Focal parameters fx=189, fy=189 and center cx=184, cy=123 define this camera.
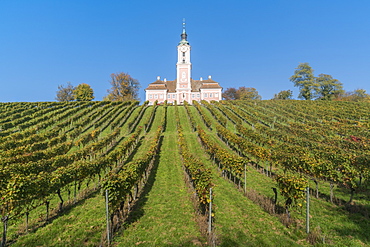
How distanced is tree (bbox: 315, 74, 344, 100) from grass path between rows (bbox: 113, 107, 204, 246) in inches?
3397

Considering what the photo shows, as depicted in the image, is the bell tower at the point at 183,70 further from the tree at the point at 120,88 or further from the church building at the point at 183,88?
the tree at the point at 120,88

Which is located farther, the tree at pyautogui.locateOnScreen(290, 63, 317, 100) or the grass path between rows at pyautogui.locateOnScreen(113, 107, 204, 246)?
the tree at pyautogui.locateOnScreen(290, 63, 317, 100)

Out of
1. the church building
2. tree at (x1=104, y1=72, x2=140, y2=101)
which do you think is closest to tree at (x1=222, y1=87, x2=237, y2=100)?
the church building

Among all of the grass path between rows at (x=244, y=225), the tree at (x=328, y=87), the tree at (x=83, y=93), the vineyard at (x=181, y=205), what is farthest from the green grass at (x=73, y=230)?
the tree at (x=328, y=87)

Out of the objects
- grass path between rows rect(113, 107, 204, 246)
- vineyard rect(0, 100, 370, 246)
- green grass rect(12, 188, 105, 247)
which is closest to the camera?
green grass rect(12, 188, 105, 247)

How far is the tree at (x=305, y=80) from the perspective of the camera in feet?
259

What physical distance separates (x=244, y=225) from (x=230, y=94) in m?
98.8

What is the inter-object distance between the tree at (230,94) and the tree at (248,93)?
8.53 ft

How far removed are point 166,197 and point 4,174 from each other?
10.7 m

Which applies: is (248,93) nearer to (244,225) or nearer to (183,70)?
(183,70)

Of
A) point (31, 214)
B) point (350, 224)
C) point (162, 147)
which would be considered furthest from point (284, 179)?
point (162, 147)

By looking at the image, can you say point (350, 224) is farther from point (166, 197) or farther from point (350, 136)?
point (350, 136)

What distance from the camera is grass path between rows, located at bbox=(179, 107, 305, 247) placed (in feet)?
26.3

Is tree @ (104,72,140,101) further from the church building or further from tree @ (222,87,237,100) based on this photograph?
tree @ (222,87,237,100)
